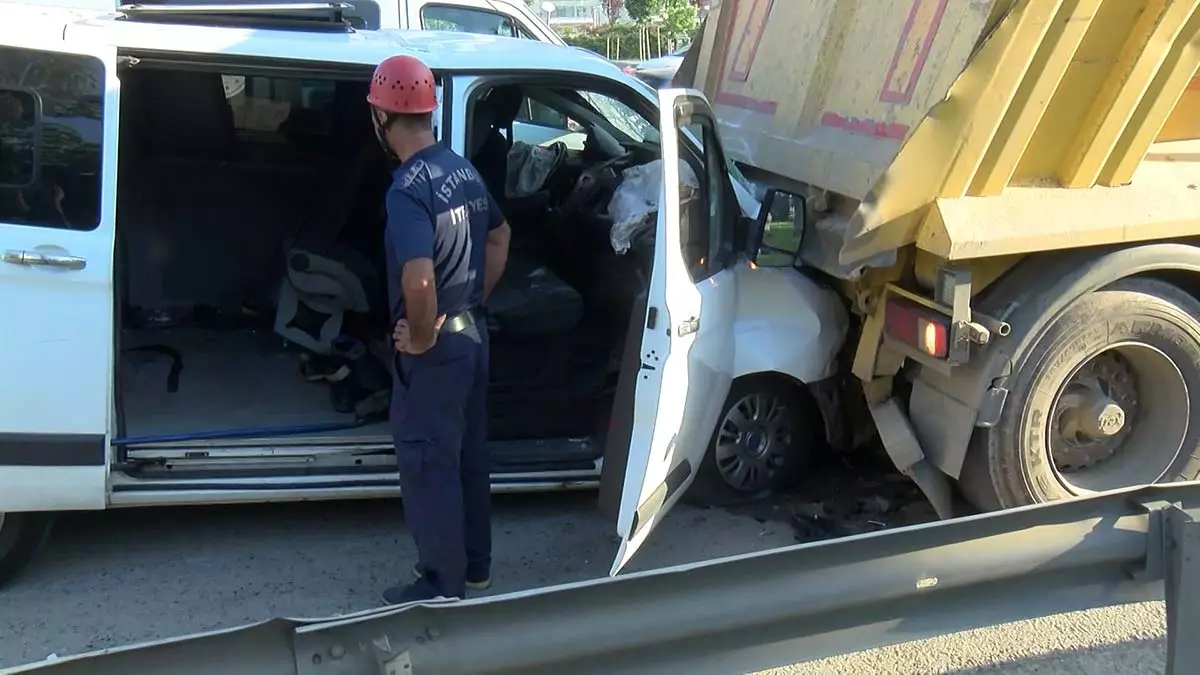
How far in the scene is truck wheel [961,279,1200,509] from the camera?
12.3 feet

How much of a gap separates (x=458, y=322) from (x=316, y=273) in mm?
1749

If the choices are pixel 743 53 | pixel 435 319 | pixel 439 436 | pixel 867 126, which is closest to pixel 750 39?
pixel 743 53

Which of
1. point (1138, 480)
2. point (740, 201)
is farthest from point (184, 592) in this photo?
point (1138, 480)

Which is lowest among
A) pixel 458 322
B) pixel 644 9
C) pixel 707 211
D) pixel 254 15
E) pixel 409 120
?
pixel 458 322

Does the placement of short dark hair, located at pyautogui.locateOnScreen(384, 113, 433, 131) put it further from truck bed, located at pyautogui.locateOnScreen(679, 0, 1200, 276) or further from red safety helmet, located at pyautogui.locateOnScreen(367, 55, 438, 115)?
truck bed, located at pyautogui.locateOnScreen(679, 0, 1200, 276)

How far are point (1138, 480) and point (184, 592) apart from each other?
11.6 ft

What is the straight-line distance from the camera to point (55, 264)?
3250 mm

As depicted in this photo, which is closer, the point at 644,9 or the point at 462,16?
the point at 462,16

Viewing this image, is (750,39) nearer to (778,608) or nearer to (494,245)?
(494,245)

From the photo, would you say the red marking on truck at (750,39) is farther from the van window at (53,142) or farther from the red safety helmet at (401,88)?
the van window at (53,142)

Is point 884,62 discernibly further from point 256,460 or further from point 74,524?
point 74,524

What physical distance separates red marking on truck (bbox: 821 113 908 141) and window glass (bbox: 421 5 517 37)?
417 cm

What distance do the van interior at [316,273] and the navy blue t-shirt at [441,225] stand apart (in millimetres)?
525

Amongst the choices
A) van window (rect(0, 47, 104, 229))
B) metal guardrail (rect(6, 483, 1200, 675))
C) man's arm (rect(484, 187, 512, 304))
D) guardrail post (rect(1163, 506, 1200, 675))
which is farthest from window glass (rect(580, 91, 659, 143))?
guardrail post (rect(1163, 506, 1200, 675))
